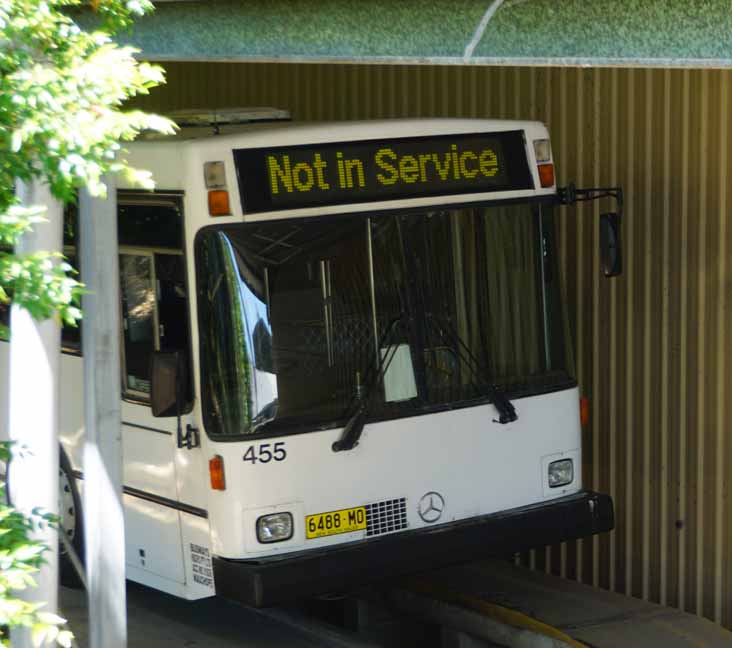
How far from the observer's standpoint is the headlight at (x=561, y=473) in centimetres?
839

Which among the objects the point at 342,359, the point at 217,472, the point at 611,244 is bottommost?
the point at 217,472

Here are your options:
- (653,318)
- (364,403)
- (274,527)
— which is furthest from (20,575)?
(653,318)

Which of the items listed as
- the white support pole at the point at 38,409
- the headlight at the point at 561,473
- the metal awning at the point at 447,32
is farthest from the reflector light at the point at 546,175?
the white support pole at the point at 38,409

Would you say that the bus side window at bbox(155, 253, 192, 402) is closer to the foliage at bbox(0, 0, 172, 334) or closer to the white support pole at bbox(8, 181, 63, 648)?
the white support pole at bbox(8, 181, 63, 648)

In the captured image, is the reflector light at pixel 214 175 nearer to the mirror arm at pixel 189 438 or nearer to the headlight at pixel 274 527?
the mirror arm at pixel 189 438

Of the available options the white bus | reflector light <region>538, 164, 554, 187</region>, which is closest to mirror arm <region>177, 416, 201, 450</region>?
the white bus

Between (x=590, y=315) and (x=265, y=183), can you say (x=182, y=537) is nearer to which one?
(x=265, y=183)

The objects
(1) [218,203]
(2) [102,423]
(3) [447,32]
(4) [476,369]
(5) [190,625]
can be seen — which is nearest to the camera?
(2) [102,423]

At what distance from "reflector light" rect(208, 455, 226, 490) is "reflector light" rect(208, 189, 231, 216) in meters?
1.21

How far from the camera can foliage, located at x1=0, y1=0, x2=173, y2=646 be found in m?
4.07

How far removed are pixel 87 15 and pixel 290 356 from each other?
2259 millimetres

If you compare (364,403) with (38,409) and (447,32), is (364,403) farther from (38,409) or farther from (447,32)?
(38,409)

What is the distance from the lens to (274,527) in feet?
24.7

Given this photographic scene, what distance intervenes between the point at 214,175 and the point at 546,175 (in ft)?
6.47
